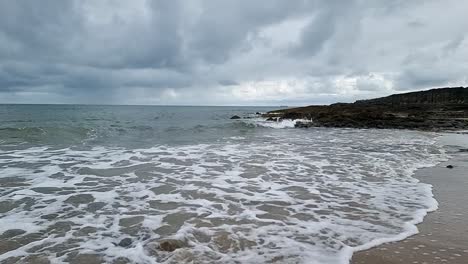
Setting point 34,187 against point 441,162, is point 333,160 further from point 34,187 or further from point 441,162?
A: point 34,187

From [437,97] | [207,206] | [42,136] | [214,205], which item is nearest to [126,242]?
[207,206]

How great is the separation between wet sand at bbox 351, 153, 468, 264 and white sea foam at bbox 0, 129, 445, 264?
0.23 meters

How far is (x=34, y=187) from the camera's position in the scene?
8.14 metres

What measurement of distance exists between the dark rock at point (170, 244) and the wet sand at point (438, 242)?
7.73 ft

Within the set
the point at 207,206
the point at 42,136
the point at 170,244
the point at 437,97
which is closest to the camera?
the point at 170,244

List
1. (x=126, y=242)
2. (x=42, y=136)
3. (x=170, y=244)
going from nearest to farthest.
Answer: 1. (x=170, y=244)
2. (x=126, y=242)
3. (x=42, y=136)

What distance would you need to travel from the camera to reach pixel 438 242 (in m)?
4.75

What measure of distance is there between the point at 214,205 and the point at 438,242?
153 inches

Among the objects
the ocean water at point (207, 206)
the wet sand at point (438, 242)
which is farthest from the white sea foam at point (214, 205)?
the wet sand at point (438, 242)

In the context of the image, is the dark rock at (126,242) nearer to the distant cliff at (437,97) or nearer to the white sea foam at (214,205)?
the white sea foam at (214,205)

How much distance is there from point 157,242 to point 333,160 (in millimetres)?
8862

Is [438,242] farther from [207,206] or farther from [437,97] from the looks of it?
[437,97]

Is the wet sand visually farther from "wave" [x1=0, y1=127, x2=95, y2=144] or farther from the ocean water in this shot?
"wave" [x1=0, y1=127, x2=95, y2=144]

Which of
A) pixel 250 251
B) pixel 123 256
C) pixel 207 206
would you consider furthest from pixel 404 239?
pixel 123 256
